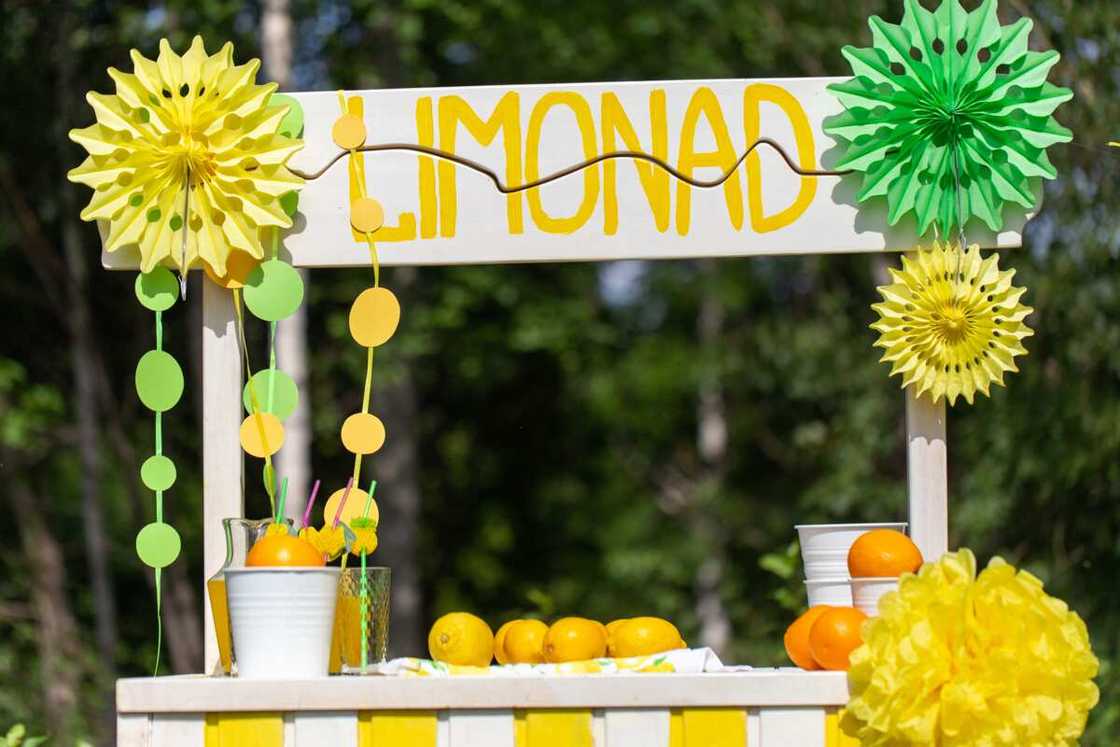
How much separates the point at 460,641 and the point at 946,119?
98cm

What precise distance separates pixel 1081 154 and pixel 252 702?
Answer: 11.1ft

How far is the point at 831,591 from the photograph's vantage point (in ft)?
6.99

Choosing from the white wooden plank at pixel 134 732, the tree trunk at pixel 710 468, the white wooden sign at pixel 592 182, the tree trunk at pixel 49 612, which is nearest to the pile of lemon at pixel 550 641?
the white wooden plank at pixel 134 732

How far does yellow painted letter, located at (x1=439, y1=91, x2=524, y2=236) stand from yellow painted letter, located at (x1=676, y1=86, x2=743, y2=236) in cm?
23

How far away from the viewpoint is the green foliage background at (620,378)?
4.45 metres

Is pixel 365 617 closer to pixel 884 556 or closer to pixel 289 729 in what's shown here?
pixel 289 729

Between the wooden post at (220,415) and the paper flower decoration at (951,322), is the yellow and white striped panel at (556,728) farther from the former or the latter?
the paper flower decoration at (951,322)

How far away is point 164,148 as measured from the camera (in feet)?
6.98

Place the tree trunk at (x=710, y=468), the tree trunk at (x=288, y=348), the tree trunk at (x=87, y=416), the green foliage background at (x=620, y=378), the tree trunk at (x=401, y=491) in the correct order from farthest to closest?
1. the tree trunk at (x=710, y=468)
2. the tree trunk at (x=401, y=491)
3. the tree trunk at (x=87, y=416)
4. the tree trunk at (x=288, y=348)
5. the green foliage background at (x=620, y=378)

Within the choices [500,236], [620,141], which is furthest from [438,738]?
[620,141]

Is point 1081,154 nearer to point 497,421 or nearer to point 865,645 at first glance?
point 865,645

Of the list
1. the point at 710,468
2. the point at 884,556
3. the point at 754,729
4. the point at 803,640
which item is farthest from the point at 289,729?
the point at 710,468

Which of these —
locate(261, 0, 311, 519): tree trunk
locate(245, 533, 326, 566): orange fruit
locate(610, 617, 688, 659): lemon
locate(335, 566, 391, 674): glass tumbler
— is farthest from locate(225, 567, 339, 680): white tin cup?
locate(261, 0, 311, 519): tree trunk

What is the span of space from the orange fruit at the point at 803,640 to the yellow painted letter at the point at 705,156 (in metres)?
0.56
